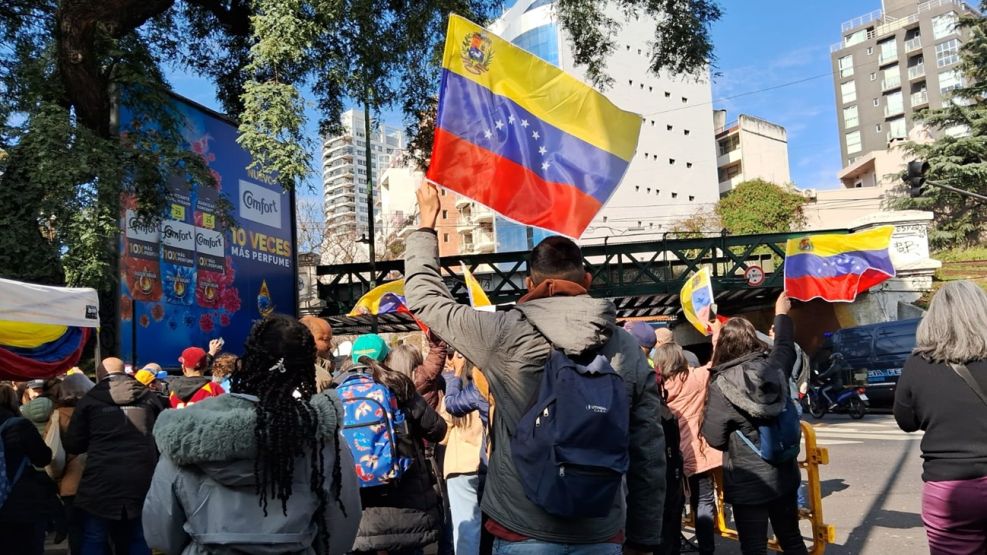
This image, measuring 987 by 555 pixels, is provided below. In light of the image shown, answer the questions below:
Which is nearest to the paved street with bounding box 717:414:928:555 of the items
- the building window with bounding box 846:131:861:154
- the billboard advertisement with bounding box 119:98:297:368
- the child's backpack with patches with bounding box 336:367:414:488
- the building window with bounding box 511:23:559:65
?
the child's backpack with patches with bounding box 336:367:414:488

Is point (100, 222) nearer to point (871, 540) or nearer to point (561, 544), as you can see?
point (561, 544)

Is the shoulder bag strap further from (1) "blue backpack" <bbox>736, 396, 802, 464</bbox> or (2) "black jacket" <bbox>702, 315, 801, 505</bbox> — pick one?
(1) "blue backpack" <bbox>736, 396, 802, 464</bbox>

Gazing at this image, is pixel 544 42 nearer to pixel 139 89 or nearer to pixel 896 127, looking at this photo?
pixel 896 127

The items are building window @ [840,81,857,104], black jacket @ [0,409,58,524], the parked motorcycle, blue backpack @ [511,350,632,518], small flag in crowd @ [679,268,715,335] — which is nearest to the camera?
blue backpack @ [511,350,632,518]

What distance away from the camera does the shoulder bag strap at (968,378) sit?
3.61m

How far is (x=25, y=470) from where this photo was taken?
200 inches

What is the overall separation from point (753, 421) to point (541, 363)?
2453mm

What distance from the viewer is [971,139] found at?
36031 mm

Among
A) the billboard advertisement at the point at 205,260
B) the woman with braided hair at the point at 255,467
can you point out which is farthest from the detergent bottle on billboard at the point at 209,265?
the woman with braided hair at the point at 255,467

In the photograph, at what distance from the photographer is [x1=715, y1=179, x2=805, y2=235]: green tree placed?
164 ft

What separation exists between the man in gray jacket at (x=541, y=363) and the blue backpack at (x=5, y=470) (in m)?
3.02

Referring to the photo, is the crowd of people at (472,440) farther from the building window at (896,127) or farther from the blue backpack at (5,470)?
the building window at (896,127)

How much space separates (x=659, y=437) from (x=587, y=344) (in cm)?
55

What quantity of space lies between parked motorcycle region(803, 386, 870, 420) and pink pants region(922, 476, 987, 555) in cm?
1593
